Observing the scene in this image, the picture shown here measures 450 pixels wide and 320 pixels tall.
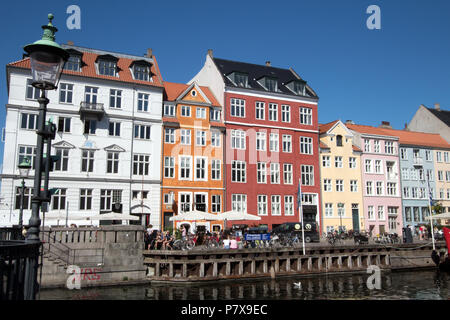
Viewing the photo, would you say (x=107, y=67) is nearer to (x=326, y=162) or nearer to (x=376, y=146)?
(x=326, y=162)

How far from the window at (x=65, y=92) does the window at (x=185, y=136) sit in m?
11.3

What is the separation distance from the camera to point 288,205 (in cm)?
4653

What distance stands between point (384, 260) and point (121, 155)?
2566 centimetres

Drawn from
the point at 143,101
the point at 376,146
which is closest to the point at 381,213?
the point at 376,146

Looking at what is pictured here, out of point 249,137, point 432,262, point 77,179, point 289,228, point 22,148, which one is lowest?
point 432,262

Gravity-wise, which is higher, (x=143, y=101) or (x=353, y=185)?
(x=143, y=101)

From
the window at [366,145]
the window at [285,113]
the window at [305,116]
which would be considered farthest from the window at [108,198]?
the window at [366,145]

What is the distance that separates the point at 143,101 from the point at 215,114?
8494mm

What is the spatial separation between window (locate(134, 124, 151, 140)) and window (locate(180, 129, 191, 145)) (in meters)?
3.61

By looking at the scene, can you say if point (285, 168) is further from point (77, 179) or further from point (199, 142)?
point (77, 179)

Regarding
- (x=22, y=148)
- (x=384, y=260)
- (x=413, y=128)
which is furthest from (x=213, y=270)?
(x=413, y=128)

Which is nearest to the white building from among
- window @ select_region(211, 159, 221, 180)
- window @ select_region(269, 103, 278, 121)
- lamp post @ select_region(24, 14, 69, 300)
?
window @ select_region(211, 159, 221, 180)

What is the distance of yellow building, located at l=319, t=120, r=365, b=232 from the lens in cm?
4897

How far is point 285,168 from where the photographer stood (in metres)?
47.4
